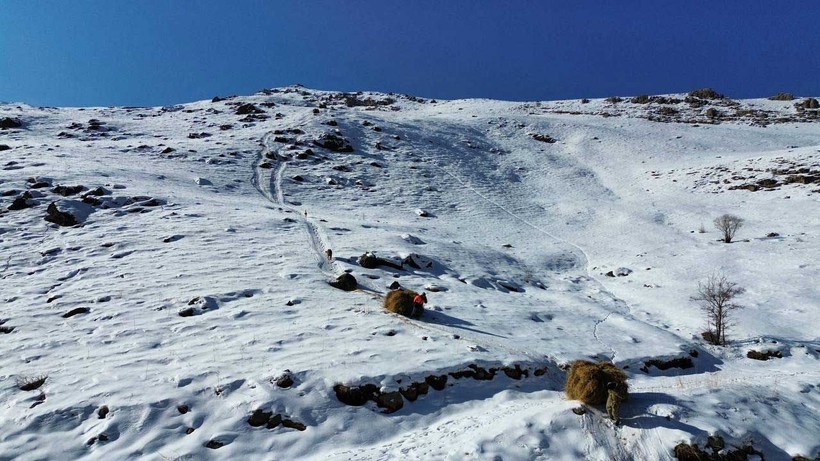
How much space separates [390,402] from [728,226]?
2006 centimetres

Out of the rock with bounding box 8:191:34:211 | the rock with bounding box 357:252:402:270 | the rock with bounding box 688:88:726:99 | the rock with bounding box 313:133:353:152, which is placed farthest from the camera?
the rock with bounding box 688:88:726:99

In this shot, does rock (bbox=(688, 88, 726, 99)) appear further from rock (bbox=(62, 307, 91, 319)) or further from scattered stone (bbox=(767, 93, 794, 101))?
rock (bbox=(62, 307, 91, 319))

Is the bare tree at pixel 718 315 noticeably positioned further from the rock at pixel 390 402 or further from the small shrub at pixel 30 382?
the small shrub at pixel 30 382

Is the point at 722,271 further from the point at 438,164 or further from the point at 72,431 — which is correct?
the point at 438,164

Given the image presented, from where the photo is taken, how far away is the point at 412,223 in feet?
78.8

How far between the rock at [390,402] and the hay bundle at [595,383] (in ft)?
10.7

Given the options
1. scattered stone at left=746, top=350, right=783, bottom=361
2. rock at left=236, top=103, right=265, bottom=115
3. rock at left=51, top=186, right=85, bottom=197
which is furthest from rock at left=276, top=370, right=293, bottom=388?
rock at left=236, top=103, right=265, bottom=115

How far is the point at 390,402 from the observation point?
798 centimetres

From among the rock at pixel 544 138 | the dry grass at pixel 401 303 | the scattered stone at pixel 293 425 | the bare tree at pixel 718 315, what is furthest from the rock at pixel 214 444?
the rock at pixel 544 138

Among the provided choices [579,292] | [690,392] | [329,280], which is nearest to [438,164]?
[579,292]

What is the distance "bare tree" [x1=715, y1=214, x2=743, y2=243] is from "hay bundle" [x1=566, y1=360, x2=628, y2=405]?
1645 cm

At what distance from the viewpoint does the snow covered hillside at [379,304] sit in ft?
23.4

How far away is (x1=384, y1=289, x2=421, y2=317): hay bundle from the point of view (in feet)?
38.7

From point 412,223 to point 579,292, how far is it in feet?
33.6
